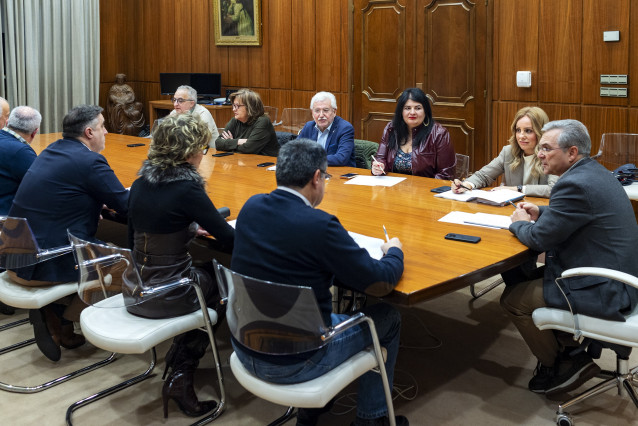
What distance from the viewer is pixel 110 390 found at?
11.0 ft

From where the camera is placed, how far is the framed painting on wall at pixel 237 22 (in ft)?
30.2

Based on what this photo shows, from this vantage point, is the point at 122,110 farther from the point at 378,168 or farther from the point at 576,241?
the point at 576,241

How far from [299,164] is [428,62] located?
527cm

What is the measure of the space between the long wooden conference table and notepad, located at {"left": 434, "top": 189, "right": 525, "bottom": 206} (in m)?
0.05

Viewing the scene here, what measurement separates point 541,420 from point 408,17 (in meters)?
5.35

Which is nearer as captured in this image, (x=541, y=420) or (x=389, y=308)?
(x=389, y=308)

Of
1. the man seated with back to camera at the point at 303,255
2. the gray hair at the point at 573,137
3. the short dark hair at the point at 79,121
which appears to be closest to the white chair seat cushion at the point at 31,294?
the short dark hair at the point at 79,121

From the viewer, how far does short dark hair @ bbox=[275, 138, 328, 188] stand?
251 cm

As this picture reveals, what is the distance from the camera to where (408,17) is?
7.51 m

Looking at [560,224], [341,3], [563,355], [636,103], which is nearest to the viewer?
[560,224]

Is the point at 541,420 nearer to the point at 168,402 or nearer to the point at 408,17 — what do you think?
the point at 168,402

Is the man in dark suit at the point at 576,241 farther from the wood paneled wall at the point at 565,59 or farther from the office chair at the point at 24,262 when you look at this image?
the wood paneled wall at the point at 565,59

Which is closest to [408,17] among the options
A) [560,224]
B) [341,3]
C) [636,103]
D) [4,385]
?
[341,3]

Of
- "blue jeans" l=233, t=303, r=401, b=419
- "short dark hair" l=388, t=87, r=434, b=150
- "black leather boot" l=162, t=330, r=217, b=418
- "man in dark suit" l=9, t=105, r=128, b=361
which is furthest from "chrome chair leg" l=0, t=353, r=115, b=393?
"short dark hair" l=388, t=87, r=434, b=150
